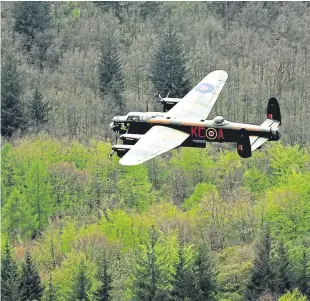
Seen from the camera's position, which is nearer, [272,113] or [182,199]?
[272,113]

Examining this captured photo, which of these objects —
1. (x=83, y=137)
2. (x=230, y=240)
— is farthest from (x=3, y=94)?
(x=230, y=240)

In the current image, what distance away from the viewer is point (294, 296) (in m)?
117

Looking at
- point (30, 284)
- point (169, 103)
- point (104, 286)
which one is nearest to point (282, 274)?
point (104, 286)

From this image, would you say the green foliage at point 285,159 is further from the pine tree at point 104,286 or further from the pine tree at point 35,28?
the pine tree at point 35,28

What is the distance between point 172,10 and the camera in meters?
194

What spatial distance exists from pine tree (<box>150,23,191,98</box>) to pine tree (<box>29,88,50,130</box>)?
39.6 feet

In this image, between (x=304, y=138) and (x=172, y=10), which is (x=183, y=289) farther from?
(x=172, y=10)

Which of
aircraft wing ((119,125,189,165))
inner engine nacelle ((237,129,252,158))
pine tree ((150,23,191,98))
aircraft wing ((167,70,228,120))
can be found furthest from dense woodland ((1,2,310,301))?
inner engine nacelle ((237,129,252,158))

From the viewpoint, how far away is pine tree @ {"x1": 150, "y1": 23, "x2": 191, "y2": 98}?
154 m

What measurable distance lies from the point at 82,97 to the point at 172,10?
112 ft

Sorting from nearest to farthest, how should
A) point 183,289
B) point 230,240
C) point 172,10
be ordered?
point 183,289, point 230,240, point 172,10

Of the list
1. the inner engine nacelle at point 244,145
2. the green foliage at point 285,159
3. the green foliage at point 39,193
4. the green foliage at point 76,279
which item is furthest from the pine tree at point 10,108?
the inner engine nacelle at point 244,145

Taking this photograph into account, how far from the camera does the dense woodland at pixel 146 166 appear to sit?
119 metres

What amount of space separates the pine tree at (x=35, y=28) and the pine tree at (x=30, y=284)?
63210 mm
